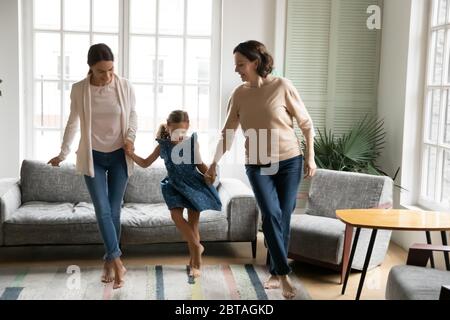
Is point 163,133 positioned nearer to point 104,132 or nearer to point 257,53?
point 104,132

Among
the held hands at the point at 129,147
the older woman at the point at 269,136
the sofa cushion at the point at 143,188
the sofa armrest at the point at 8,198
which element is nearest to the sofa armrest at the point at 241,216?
the sofa cushion at the point at 143,188

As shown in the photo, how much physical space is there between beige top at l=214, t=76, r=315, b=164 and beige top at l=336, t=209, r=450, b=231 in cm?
52

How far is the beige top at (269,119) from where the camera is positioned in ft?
11.9

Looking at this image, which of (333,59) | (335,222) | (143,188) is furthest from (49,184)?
(333,59)

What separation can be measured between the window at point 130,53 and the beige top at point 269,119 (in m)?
2.06

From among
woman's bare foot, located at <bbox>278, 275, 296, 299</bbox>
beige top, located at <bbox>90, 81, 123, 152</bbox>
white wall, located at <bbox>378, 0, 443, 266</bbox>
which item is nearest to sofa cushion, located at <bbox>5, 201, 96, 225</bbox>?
beige top, located at <bbox>90, 81, 123, 152</bbox>

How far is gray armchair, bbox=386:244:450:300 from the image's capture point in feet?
9.56

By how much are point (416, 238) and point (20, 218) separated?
2.95 metres

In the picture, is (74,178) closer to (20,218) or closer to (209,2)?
(20,218)

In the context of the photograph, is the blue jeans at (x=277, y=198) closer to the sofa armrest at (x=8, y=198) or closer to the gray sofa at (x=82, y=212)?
the gray sofa at (x=82, y=212)

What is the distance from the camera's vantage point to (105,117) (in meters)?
3.57

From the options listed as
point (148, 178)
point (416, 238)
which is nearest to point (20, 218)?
point (148, 178)

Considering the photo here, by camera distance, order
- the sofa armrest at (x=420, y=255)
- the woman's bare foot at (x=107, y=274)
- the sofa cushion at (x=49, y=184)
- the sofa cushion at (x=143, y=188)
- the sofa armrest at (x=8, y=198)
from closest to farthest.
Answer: the sofa armrest at (x=420, y=255)
the woman's bare foot at (x=107, y=274)
the sofa armrest at (x=8, y=198)
the sofa cushion at (x=49, y=184)
the sofa cushion at (x=143, y=188)

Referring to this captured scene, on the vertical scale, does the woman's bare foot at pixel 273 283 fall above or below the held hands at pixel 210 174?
below
